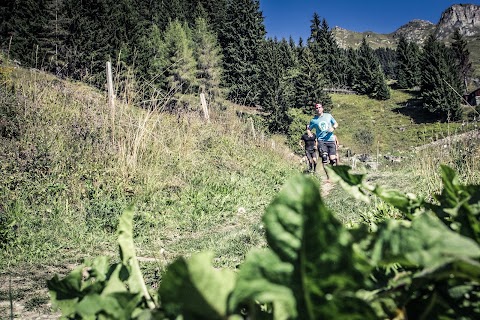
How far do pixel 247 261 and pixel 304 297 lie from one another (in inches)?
2.5

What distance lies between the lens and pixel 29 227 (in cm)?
393

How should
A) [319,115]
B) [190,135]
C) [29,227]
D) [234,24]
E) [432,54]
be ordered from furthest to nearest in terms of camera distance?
[234,24] < [432,54] < [319,115] < [190,135] < [29,227]

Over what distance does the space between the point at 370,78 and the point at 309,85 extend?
1506cm

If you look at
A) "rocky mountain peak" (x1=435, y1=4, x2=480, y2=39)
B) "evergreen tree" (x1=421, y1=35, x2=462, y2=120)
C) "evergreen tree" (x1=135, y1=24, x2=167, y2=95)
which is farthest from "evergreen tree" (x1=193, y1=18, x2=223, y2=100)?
"rocky mountain peak" (x1=435, y1=4, x2=480, y2=39)

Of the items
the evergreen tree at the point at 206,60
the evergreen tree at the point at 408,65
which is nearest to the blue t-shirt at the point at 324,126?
the evergreen tree at the point at 206,60

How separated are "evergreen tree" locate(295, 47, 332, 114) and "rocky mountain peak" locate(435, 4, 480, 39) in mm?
165604

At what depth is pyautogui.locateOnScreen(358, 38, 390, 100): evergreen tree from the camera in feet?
165

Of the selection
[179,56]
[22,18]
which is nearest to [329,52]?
[179,56]

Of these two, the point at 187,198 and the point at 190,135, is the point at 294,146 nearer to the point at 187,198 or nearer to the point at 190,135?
the point at 190,135

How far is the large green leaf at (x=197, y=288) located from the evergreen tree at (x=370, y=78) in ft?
181

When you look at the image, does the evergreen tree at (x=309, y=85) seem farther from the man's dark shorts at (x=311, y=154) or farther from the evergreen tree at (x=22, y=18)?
the man's dark shorts at (x=311, y=154)

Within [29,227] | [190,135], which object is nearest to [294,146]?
[190,135]

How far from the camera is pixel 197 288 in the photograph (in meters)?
0.29

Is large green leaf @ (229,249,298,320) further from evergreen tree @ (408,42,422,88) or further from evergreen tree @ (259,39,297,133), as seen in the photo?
evergreen tree @ (408,42,422,88)
